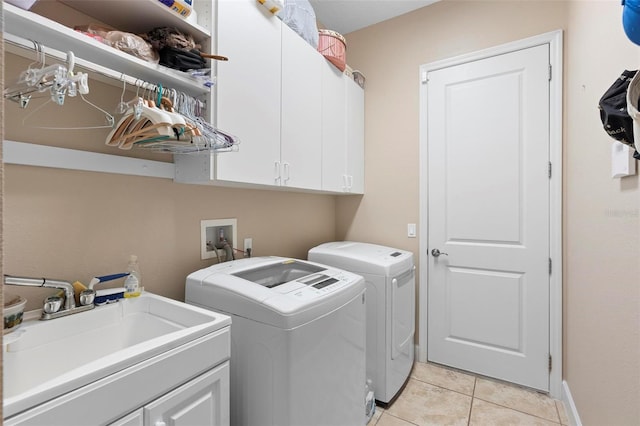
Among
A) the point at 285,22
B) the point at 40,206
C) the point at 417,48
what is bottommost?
the point at 40,206

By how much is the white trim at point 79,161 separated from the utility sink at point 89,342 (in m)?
0.55

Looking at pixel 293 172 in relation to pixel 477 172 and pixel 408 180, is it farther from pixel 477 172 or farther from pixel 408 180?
pixel 477 172

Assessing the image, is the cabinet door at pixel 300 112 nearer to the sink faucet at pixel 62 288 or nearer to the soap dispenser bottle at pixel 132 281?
the soap dispenser bottle at pixel 132 281

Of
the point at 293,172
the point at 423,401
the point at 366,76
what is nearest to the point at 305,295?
the point at 293,172

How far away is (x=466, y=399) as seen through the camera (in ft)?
6.84

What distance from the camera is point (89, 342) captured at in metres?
1.14

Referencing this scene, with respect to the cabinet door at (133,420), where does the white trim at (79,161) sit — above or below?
above

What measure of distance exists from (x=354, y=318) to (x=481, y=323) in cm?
134

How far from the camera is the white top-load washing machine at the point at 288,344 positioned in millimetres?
1211

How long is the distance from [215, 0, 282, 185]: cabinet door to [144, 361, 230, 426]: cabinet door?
82 centimetres

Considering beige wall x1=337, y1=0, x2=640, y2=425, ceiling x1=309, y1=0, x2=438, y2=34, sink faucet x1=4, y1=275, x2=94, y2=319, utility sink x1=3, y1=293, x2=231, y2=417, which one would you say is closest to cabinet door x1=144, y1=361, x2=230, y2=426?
utility sink x1=3, y1=293, x2=231, y2=417

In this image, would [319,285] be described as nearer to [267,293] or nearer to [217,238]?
[267,293]

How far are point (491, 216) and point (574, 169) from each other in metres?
0.58

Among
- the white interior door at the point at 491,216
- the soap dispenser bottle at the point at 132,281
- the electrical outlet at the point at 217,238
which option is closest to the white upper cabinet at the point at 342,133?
the white interior door at the point at 491,216
